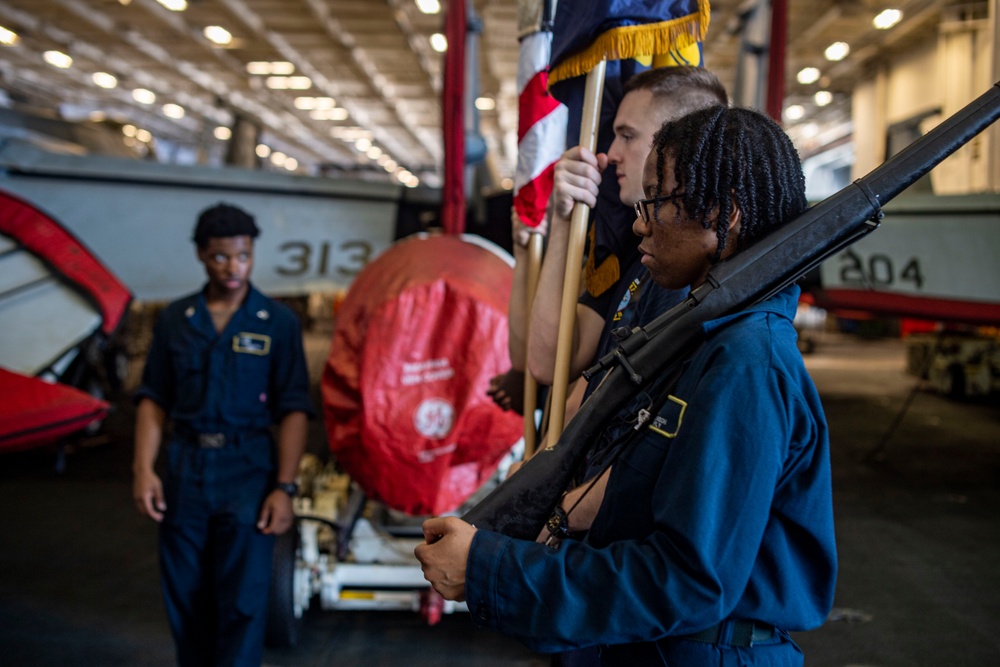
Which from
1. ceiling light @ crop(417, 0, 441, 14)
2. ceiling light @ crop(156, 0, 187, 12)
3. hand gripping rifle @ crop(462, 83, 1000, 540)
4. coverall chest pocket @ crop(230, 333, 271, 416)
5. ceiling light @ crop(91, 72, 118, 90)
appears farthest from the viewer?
ceiling light @ crop(91, 72, 118, 90)

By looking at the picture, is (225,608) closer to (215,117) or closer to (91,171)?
(91,171)

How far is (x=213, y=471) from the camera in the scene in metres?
2.65

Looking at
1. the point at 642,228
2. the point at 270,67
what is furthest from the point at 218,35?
the point at 642,228

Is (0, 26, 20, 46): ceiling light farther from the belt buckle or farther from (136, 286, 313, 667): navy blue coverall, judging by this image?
the belt buckle

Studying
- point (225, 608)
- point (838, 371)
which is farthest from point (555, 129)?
point (838, 371)

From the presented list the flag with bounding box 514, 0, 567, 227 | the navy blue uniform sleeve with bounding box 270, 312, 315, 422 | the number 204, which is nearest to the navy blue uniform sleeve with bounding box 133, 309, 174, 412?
the navy blue uniform sleeve with bounding box 270, 312, 315, 422

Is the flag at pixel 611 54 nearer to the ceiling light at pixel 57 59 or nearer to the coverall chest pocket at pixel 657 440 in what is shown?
the coverall chest pocket at pixel 657 440

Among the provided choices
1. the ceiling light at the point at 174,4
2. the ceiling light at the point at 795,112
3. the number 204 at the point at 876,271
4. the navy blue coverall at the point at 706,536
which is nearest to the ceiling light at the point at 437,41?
the ceiling light at the point at 174,4

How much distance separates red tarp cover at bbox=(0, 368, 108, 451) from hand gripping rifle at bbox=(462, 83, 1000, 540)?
3.76 meters

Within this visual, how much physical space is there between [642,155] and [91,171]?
195 inches

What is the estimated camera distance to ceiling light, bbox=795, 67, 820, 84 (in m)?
16.8

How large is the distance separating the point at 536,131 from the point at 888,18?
13.0m

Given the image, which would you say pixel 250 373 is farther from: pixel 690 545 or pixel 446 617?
pixel 690 545

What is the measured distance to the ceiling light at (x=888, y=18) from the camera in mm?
12177
